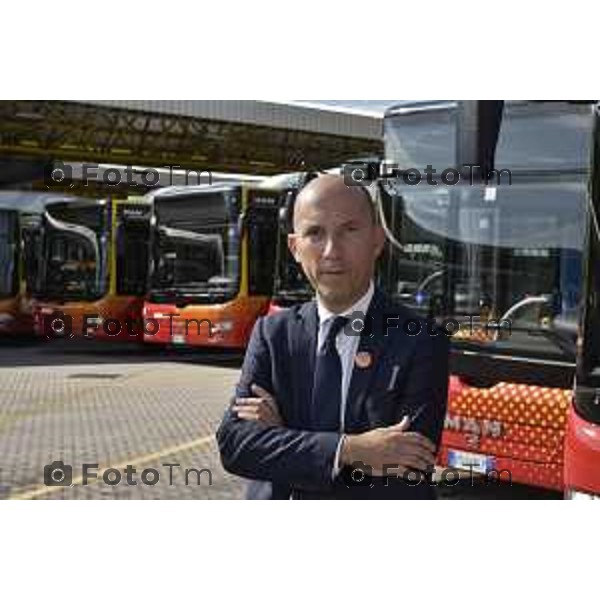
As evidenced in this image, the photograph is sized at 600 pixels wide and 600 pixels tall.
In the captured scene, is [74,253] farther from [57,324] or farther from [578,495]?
[578,495]

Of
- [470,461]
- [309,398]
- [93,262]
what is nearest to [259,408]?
[309,398]

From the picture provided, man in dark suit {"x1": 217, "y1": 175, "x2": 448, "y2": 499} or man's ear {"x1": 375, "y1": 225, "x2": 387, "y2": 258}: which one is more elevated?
man's ear {"x1": 375, "y1": 225, "x2": 387, "y2": 258}

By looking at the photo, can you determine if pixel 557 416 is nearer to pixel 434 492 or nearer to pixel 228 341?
pixel 434 492

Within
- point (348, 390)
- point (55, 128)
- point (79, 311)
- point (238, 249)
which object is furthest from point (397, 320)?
point (79, 311)

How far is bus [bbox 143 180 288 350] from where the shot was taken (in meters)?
14.4

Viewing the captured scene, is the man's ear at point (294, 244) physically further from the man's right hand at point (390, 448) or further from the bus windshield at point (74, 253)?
the bus windshield at point (74, 253)

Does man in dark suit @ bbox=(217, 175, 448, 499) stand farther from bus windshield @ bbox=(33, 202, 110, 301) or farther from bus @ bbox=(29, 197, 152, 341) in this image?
bus windshield @ bbox=(33, 202, 110, 301)

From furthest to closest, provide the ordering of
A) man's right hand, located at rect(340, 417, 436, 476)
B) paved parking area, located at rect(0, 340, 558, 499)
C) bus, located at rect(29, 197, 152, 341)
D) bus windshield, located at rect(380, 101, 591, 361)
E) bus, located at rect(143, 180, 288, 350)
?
bus, located at rect(29, 197, 152, 341)
bus, located at rect(143, 180, 288, 350)
paved parking area, located at rect(0, 340, 558, 499)
bus windshield, located at rect(380, 101, 591, 361)
man's right hand, located at rect(340, 417, 436, 476)

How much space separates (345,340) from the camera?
3.10 m

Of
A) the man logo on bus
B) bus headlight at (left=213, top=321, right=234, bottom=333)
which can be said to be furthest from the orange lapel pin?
the man logo on bus

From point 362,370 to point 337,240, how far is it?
1.17ft

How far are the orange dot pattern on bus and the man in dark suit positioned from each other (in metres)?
3.09

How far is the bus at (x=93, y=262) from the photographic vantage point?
17.7 meters

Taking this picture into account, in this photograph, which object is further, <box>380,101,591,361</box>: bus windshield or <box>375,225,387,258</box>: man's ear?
<box>380,101,591,361</box>: bus windshield
